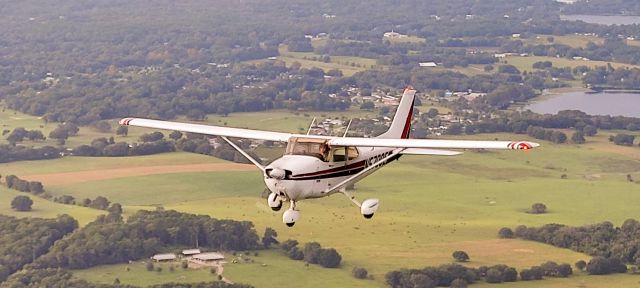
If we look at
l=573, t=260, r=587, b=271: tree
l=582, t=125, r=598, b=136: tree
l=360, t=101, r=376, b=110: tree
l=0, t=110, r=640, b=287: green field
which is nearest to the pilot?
l=0, t=110, r=640, b=287: green field

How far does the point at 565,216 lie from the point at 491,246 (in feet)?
46.8

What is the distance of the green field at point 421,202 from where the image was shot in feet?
293

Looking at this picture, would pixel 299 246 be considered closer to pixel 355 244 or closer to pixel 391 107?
pixel 355 244

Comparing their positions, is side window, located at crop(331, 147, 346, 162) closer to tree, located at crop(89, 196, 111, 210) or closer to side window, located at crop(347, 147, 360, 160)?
side window, located at crop(347, 147, 360, 160)

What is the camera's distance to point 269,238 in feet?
302

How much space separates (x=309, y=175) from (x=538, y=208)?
66.2 metres

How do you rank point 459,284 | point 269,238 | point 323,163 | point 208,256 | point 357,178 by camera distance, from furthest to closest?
1. point 269,238
2. point 208,256
3. point 459,284
4. point 357,178
5. point 323,163

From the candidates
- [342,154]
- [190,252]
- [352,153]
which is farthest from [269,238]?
[342,154]

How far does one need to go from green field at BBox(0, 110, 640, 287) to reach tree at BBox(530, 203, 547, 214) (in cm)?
70

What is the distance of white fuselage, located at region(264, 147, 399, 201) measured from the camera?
43000 mm

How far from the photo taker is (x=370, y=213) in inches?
1772

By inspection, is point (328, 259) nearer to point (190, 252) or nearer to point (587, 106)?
point (190, 252)

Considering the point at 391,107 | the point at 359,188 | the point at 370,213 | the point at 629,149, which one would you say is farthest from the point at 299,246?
the point at 391,107

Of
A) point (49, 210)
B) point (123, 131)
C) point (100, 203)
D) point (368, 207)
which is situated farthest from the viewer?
point (123, 131)
